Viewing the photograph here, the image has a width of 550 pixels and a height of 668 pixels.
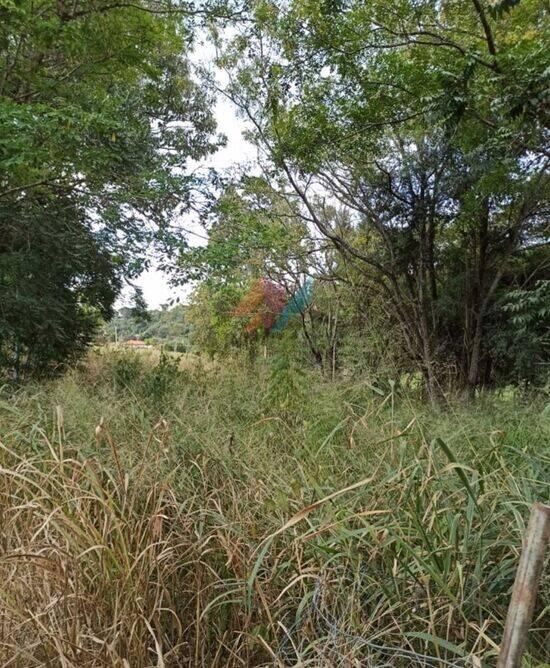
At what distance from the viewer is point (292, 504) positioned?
153cm

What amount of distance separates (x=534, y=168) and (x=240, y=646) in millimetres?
5678

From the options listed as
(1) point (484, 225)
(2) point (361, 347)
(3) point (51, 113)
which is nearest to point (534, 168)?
(1) point (484, 225)

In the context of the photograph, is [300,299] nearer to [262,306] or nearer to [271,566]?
[262,306]

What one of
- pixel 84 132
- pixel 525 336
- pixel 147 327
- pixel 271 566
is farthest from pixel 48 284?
pixel 525 336

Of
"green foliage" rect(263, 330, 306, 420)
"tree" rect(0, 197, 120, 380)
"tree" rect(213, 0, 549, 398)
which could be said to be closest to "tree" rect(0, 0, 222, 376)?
"tree" rect(0, 197, 120, 380)

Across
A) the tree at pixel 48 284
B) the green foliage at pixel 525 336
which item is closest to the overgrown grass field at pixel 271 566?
the green foliage at pixel 525 336

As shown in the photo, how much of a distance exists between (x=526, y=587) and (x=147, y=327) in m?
7.66

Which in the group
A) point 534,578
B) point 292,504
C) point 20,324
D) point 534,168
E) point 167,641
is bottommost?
point 167,641

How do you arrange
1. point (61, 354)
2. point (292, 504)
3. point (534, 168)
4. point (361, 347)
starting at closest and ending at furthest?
1. point (292, 504)
2. point (534, 168)
3. point (61, 354)
4. point (361, 347)

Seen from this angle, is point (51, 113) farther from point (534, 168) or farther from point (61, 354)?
point (534, 168)

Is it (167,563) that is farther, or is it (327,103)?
(327,103)

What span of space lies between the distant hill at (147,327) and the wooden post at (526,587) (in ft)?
21.8

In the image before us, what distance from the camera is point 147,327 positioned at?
7789 mm

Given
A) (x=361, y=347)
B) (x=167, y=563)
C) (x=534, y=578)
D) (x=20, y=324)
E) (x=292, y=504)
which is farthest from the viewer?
(x=361, y=347)
